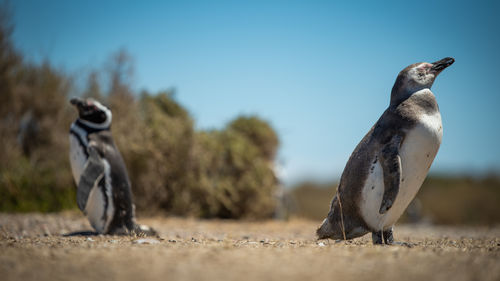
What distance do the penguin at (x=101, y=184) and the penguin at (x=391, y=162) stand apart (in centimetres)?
285

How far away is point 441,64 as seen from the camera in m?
4.11

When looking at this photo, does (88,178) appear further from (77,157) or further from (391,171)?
(391,171)

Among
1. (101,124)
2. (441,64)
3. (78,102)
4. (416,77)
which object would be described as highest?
(441,64)

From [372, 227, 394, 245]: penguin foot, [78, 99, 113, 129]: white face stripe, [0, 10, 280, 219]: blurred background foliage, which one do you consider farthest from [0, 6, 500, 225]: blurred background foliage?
[372, 227, 394, 245]: penguin foot

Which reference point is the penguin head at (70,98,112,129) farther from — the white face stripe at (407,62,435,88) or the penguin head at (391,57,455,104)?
the white face stripe at (407,62,435,88)

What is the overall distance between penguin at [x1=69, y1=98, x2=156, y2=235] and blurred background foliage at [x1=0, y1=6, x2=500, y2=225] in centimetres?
493

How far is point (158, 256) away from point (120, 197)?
303cm

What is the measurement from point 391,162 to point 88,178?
3911 millimetres

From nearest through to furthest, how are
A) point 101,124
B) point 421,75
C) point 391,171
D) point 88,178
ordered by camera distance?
point 391,171 < point 421,75 < point 88,178 < point 101,124

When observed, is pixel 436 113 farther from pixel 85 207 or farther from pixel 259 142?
pixel 259 142

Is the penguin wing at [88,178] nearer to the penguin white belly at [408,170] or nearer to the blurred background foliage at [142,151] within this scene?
the penguin white belly at [408,170]

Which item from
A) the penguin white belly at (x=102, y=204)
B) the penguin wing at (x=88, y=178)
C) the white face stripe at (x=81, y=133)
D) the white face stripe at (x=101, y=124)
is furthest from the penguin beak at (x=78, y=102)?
the penguin white belly at (x=102, y=204)

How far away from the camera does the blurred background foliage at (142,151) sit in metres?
10.9

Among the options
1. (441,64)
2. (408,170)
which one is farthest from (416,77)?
(408,170)
